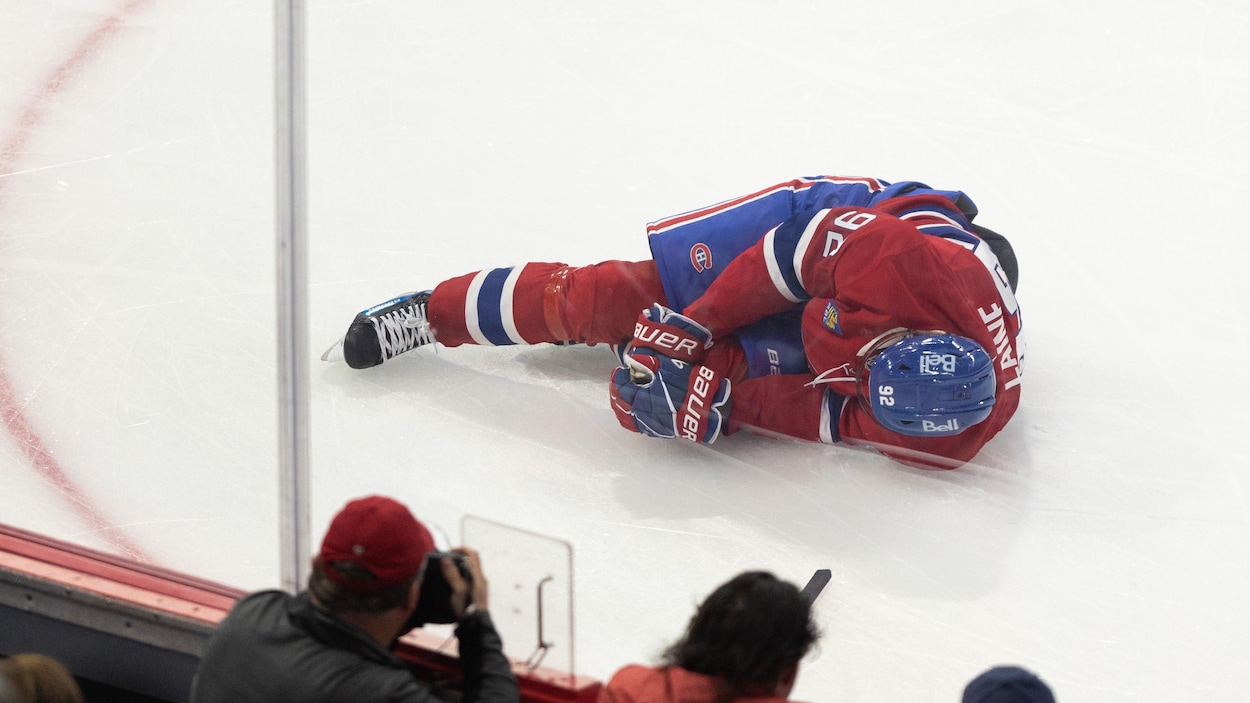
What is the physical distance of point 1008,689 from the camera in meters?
1.36

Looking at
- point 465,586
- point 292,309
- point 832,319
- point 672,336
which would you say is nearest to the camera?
point 465,586

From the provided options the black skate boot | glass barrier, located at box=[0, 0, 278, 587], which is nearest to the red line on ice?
glass barrier, located at box=[0, 0, 278, 587]

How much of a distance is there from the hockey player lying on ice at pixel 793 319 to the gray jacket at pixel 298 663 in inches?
45.6

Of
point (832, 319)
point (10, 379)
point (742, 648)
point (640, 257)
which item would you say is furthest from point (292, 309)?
point (640, 257)

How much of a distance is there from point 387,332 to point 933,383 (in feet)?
4.23

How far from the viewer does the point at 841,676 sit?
2.08 meters

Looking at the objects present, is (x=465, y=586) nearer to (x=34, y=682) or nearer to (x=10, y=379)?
(x=34, y=682)

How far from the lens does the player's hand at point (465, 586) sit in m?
1.68

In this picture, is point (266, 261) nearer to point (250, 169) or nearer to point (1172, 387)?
point (250, 169)

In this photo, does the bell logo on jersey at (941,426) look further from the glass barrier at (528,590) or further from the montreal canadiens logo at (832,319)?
the glass barrier at (528,590)

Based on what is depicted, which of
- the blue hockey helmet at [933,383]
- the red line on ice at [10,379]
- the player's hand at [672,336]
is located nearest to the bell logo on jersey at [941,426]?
the blue hockey helmet at [933,383]

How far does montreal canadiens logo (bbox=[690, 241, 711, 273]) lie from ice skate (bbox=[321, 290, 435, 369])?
0.68 metres

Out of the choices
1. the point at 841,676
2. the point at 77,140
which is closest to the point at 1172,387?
the point at 841,676

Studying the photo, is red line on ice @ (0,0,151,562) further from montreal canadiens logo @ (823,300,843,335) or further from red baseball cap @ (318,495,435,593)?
montreal canadiens logo @ (823,300,843,335)
